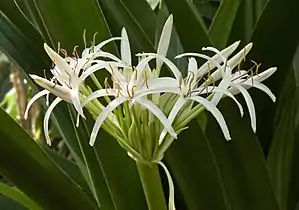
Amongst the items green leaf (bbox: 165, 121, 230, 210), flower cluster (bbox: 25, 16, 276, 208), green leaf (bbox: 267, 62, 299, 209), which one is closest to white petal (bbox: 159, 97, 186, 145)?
flower cluster (bbox: 25, 16, 276, 208)

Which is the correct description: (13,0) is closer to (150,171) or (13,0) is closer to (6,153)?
(6,153)

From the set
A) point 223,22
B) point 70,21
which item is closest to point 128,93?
point 70,21

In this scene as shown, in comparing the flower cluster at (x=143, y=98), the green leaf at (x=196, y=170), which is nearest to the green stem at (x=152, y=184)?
the flower cluster at (x=143, y=98)

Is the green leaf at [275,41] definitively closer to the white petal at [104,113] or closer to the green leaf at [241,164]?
the green leaf at [241,164]

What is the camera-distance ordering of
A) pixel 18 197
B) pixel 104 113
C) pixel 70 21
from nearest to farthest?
pixel 104 113, pixel 70 21, pixel 18 197

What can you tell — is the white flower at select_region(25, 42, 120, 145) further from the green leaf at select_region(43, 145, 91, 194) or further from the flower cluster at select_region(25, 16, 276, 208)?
the green leaf at select_region(43, 145, 91, 194)

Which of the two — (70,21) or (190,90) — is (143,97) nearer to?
(190,90)
